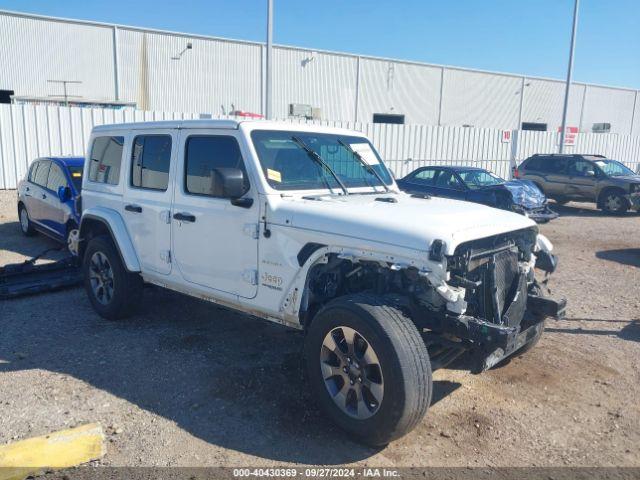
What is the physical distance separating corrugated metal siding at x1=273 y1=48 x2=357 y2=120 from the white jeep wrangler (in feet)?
72.9

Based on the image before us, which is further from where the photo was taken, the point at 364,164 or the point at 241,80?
the point at 241,80

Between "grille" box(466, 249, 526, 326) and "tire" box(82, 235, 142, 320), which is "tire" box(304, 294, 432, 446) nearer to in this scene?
"grille" box(466, 249, 526, 326)

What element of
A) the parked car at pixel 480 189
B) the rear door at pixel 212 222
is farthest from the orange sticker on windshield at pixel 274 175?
the parked car at pixel 480 189

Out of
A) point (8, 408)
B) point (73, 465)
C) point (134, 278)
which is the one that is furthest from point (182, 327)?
point (73, 465)

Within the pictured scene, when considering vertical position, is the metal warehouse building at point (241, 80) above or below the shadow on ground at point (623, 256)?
above

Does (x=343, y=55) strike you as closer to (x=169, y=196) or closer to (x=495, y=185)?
(x=495, y=185)

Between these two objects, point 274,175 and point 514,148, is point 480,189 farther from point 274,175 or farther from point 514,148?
point 514,148

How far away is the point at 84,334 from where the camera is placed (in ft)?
18.0

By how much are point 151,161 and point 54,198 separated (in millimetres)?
4677

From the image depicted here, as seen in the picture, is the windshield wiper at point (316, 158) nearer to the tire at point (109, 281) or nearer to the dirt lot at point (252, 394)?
the dirt lot at point (252, 394)

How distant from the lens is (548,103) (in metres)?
38.3

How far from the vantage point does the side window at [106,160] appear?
572 centimetres

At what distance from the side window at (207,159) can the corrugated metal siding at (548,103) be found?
36.4 meters

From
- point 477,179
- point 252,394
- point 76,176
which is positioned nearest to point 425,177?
point 477,179
